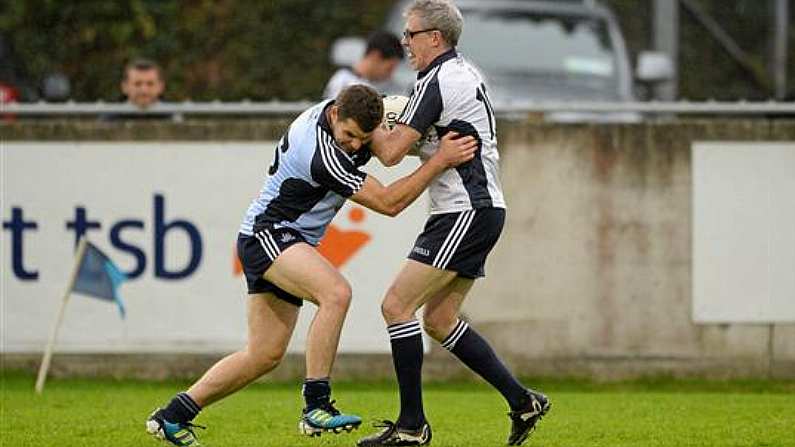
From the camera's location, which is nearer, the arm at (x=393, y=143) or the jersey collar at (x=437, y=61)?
the arm at (x=393, y=143)

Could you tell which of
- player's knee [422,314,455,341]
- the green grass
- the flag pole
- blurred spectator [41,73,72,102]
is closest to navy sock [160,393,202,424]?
the green grass

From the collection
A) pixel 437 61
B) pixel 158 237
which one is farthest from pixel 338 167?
pixel 158 237

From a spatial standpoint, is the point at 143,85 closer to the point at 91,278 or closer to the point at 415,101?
the point at 91,278

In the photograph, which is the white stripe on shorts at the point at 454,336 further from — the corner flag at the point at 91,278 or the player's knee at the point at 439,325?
the corner flag at the point at 91,278

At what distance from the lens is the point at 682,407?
1178cm

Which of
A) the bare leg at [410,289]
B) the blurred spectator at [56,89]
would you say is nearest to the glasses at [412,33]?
the bare leg at [410,289]

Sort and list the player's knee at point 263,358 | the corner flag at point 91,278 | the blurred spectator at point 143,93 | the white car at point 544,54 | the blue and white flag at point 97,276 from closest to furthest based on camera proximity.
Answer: the player's knee at point 263,358
the corner flag at point 91,278
the blue and white flag at point 97,276
the blurred spectator at point 143,93
the white car at point 544,54

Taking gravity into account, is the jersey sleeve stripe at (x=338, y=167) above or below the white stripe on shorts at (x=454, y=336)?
above

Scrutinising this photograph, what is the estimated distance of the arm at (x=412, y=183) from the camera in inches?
Result: 363

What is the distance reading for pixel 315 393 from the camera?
29.6ft

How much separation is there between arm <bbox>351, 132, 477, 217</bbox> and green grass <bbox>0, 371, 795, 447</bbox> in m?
1.22

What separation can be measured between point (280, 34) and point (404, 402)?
13.9 meters

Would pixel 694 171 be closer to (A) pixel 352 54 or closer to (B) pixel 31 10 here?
(A) pixel 352 54

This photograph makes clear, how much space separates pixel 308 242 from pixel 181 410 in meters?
0.99
